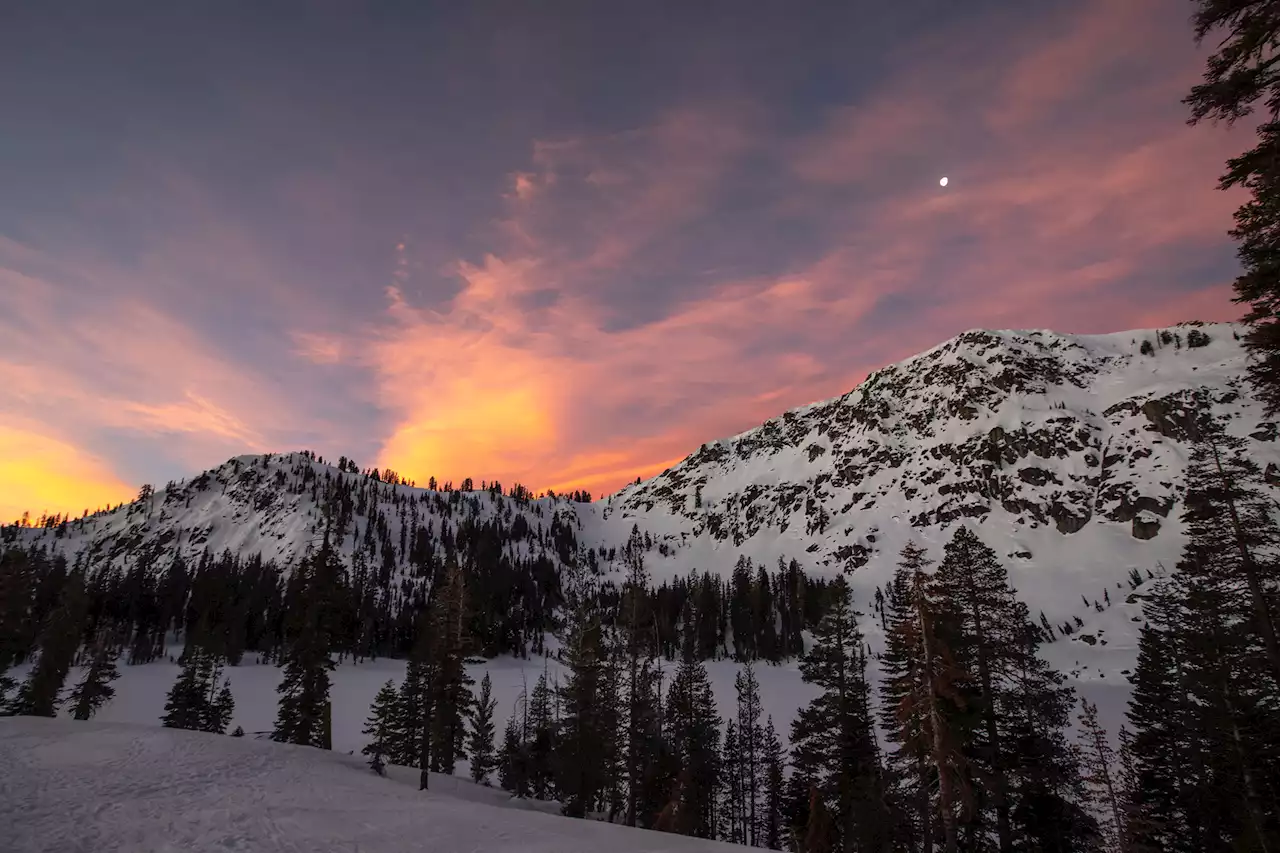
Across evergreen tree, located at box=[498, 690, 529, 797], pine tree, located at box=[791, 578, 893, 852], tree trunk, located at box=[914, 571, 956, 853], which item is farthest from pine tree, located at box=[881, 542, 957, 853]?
evergreen tree, located at box=[498, 690, 529, 797]

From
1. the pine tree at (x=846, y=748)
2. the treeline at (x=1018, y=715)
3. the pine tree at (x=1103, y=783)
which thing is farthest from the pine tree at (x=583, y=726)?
the pine tree at (x=1103, y=783)

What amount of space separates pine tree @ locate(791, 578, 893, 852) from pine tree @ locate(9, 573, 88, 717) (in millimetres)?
61051

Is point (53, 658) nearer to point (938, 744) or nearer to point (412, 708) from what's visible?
point (412, 708)

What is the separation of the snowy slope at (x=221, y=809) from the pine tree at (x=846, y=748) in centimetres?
1656

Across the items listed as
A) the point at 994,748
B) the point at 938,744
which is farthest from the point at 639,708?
the point at 994,748

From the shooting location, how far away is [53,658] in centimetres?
4784

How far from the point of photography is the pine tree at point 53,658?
46.8 meters

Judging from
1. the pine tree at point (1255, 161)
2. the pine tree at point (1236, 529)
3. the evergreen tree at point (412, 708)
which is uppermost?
the pine tree at point (1255, 161)

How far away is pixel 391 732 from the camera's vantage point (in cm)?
5231

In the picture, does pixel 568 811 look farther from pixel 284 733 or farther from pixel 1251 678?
pixel 1251 678

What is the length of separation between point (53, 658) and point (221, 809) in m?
49.5

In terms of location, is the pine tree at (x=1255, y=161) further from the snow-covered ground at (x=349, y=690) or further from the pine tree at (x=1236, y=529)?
the snow-covered ground at (x=349, y=690)

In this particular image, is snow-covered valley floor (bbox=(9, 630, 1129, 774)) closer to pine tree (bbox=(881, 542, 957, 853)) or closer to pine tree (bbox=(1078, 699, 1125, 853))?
pine tree (bbox=(1078, 699, 1125, 853))

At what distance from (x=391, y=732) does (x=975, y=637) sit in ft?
169
